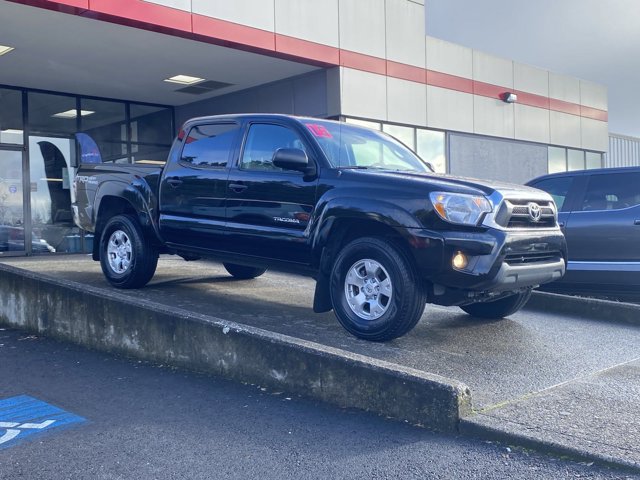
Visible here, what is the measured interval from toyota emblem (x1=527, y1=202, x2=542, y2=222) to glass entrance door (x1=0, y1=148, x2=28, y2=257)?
1276 centimetres

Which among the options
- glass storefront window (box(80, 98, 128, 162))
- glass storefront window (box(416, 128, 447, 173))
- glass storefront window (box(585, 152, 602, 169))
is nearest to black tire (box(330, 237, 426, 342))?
glass storefront window (box(416, 128, 447, 173))

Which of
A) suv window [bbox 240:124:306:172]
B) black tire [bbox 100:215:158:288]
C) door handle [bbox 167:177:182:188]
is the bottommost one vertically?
black tire [bbox 100:215:158:288]

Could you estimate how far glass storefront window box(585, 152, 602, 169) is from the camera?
22547 millimetres

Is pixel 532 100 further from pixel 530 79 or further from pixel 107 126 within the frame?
pixel 107 126

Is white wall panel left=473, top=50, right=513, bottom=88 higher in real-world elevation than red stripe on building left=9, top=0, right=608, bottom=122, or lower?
higher

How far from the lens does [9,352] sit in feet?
23.2

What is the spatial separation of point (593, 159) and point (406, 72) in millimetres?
9961

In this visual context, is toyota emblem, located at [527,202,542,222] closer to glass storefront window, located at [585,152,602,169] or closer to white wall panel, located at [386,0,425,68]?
white wall panel, located at [386,0,425,68]

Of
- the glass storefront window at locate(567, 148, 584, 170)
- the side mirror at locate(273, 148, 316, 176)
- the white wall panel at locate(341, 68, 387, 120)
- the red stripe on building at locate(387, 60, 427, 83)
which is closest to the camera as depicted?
the side mirror at locate(273, 148, 316, 176)

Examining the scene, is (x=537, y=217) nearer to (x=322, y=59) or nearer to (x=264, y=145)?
(x=264, y=145)

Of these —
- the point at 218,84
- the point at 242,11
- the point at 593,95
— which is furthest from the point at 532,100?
the point at 242,11

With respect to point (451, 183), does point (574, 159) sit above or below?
above

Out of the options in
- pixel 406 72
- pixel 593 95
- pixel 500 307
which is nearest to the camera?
pixel 500 307

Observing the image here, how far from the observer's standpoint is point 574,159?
21906 mm
